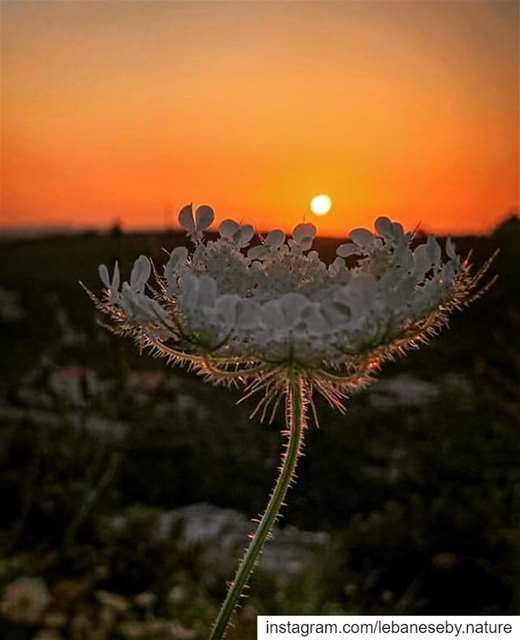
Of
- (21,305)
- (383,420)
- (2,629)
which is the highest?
(21,305)

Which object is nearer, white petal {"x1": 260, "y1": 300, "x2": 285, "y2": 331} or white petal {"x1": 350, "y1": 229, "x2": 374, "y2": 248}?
Answer: white petal {"x1": 260, "y1": 300, "x2": 285, "y2": 331}

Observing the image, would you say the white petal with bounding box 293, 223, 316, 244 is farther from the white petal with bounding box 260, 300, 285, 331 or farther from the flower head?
the white petal with bounding box 260, 300, 285, 331

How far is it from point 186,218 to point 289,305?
0.21 metres

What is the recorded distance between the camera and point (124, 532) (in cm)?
243

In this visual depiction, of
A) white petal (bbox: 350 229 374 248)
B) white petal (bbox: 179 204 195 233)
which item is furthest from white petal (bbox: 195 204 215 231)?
white petal (bbox: 350 229 374 248)

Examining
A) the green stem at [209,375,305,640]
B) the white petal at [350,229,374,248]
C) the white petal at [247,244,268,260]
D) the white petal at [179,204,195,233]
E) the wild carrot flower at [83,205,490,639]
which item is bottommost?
the green stem at [209,375,305,640]

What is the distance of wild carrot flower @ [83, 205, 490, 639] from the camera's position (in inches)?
23.3

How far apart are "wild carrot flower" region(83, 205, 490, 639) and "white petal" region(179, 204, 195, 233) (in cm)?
2

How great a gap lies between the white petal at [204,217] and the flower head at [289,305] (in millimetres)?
22

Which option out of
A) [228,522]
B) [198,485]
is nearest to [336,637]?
[228,522]

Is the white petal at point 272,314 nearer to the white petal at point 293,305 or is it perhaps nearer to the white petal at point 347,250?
the white petal at point 293,305

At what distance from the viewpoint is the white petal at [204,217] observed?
0.77 meters

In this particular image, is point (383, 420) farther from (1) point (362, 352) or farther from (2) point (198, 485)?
(1) point (362, 352)

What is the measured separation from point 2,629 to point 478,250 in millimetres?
1485
